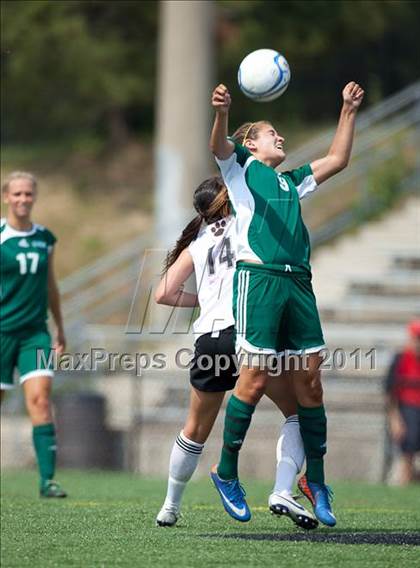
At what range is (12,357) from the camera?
9.00m

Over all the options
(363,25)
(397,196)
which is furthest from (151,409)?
(363,25)

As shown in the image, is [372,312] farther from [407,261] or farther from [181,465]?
[181,465]

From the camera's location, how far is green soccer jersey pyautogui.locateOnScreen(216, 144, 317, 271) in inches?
251

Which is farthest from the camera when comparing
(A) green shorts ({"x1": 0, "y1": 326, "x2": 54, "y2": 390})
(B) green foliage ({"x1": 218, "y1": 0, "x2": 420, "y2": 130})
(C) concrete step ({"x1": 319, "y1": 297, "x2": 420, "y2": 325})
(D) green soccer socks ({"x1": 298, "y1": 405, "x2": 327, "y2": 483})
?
(B) green foliage ({"x1": 218, "y1": 0, "x2": 420, "y2": 130})

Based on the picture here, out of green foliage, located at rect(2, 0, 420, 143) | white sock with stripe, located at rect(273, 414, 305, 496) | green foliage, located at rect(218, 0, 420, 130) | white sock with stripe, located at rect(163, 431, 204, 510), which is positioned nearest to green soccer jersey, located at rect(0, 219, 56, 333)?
white sock with stripe, located at rect(163, 431, 204, 510)

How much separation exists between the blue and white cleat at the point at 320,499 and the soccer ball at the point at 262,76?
183 centimetres

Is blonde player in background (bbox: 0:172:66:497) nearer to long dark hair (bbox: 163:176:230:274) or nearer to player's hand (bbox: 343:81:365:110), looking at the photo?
long dark hair (bbox: 163:176:230:274)

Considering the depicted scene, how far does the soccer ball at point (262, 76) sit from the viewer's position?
6.55 m

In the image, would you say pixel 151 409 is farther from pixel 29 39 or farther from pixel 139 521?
pixel 29 39

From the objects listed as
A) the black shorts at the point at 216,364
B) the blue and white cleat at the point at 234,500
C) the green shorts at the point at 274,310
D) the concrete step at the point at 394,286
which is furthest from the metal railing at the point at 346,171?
the green shorts at the point at 274,310

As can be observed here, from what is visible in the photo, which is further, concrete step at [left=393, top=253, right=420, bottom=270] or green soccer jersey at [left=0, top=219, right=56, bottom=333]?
concrete step at [left=393, top=253, right=420, bottom=270]

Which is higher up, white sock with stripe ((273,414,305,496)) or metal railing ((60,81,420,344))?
metal railing ((60,81,420,344))

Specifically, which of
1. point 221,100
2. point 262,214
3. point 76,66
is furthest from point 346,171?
A: point 221,100

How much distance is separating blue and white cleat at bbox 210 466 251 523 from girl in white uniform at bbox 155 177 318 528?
0.20 metres
